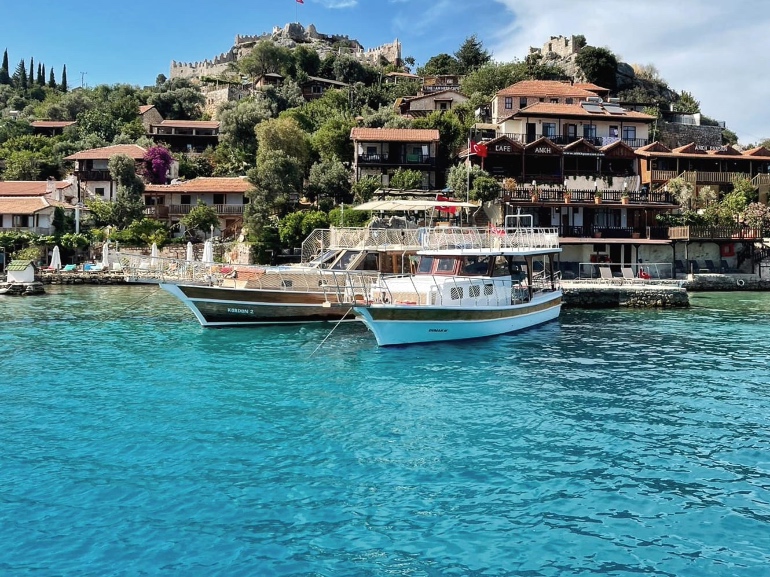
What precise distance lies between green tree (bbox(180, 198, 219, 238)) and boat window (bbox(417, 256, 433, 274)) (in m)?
34.5

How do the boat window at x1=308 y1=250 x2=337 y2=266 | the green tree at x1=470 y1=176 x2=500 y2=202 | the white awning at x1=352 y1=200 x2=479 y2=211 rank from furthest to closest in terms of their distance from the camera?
the green tree at x1=470 y1=176 x2=500 y2=202, the white awning at x1=352 y1=200 x2=479 y2=211, the boat window at x1=308 y1=250 x2=337 y2=266

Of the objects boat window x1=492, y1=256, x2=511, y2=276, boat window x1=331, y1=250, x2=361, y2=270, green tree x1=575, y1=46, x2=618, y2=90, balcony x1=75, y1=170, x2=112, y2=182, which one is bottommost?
boat window x1=492, y1=256, x2=511, y2=276

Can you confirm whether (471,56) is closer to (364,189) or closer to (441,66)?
(441,66)

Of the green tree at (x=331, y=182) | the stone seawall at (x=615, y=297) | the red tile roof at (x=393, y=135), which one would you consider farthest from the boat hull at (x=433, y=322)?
the red tile roof at (x=393, y=135)

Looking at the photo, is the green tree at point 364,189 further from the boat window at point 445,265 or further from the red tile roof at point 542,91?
the boat window at point 445,265

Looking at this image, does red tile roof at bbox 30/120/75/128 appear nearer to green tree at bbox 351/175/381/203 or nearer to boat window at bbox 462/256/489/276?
green tree at bbox 351/175/381/203

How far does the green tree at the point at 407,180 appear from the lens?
53156 millimetres

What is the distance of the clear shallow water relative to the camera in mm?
8742

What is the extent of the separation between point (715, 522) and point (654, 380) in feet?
30.1

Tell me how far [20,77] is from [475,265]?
126833 mm

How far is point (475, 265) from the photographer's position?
25.2m

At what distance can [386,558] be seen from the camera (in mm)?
8570

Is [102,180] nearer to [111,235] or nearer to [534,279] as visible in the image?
[111,235]

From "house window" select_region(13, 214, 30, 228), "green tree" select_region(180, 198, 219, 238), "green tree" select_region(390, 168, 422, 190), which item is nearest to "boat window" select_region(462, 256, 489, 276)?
"green tree" select_region(390, 168, 422, 190)
